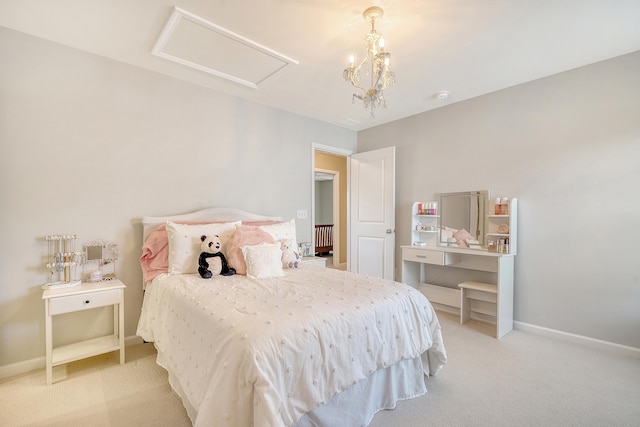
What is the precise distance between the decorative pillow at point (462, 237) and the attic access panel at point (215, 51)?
2.65 m

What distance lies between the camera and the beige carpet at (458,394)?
1.68 meters

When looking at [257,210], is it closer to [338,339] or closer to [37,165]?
[37,165]

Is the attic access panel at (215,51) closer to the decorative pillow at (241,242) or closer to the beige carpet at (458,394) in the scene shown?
the decorative pillow at (241,242)

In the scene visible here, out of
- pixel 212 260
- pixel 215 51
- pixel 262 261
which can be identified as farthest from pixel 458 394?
pixel 215 51

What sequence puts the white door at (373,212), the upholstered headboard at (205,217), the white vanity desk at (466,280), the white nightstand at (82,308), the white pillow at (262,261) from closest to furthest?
the white nightstand at (82,308), the white pillow at (262,261), the upholstered headboard at (205,217), the white vanity desk at (466,280), the white door at (373,212)

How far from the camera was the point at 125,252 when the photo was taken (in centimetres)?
260

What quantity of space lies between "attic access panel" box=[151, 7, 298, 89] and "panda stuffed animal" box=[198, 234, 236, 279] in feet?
5.12

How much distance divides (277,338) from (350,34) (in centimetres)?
214

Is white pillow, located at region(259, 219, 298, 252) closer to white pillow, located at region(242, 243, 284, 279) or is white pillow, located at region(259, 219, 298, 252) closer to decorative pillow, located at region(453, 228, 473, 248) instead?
white pillow, located at region(242, 243, 284, 279)

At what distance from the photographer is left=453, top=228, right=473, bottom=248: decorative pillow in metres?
3.38

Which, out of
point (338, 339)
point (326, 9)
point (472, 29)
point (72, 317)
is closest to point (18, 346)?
point (72, 317)

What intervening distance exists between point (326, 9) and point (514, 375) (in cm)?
295

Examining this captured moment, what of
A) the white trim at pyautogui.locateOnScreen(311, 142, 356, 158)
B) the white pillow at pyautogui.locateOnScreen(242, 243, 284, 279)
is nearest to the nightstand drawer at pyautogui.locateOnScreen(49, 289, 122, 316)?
the white pillow at pyautogui.locateOnScreen(242, 243, 284, 279)

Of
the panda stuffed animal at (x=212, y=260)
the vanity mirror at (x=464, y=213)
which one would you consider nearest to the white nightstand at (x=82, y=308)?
the panda stuffed animal at (x=212, y=260)
